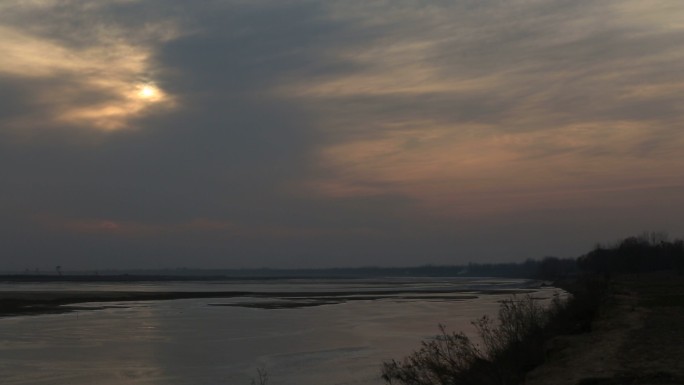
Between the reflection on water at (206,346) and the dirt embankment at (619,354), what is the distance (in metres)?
5.07

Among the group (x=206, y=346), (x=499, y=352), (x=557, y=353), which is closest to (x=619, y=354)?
(x=557, y=353)

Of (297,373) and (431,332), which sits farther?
(431,332)

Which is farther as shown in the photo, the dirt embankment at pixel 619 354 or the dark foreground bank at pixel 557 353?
the dirt embankment at pixel 619 354

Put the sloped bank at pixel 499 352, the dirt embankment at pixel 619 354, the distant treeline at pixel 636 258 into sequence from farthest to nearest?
the distant treeline at pixel 636 258
the dirt embankment at pixel 619 354
the sloped bank at pixel 499 352

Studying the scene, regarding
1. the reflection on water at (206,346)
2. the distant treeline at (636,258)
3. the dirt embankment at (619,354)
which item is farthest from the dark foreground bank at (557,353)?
the distant treeline at (636,258)

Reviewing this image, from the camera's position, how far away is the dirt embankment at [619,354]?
16.5m

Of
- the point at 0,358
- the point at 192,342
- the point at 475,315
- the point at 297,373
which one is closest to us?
the point at 297,373

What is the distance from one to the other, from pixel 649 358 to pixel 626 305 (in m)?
22.5

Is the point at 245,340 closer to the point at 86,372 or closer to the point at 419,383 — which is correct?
the point at 86,372

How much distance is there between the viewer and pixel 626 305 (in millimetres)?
40250

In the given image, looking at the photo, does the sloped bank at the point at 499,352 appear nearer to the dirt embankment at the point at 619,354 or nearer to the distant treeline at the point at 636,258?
the dirt embankment at the point at 619,354

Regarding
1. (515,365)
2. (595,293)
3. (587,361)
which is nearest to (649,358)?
(587,361)

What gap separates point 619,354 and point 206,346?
15.3 m

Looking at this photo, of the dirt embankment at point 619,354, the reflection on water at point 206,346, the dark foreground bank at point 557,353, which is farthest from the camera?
the reflection on water at point 206,346
